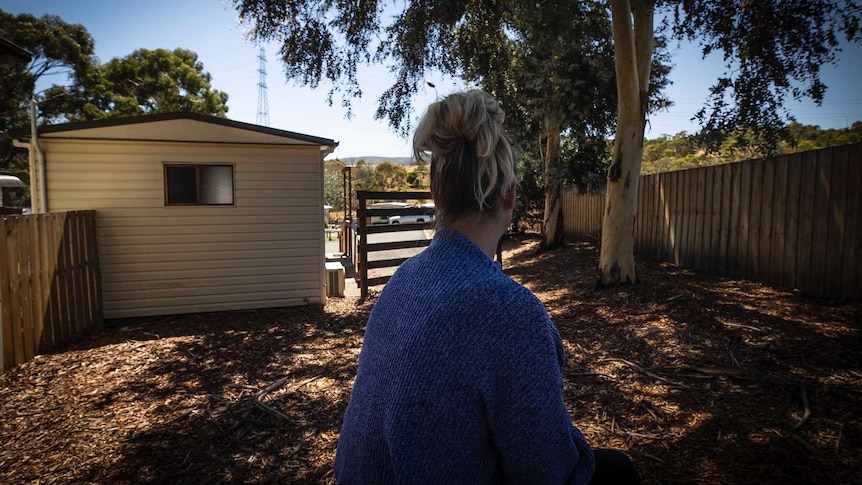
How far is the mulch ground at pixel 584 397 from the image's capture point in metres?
3.01

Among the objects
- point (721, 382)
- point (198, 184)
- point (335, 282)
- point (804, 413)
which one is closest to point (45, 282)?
point (198, 184)

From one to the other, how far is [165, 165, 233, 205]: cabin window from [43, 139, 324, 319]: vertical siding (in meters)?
0.13

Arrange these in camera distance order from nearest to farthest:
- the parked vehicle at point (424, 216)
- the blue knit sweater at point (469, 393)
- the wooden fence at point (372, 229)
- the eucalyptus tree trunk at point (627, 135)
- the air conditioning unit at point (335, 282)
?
the blue knit sweater at point (469, 393) < the parked vehicle at point (424, 216) < the eucalyptus tree trunk at point (627, 135) < the wooden fence at point (372, 229) < the air conditioning unit at point (335, 282)

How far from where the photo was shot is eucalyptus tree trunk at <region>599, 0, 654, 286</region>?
658 centimetres

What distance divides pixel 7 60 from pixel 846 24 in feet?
29.3

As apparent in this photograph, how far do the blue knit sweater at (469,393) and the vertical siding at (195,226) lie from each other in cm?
791

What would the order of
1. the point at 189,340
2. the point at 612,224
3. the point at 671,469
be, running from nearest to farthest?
the point at 671,469
the point at 189,340
the point at 612,224

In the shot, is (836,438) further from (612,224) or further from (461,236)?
(612,224)

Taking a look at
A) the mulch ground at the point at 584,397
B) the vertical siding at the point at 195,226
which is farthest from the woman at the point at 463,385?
the vertical siding at the point at 195,226

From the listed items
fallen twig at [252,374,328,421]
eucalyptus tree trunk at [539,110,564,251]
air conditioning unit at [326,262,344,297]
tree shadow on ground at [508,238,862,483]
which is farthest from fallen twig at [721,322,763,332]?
eucalyptus tree trunk at [539,110,564,251]

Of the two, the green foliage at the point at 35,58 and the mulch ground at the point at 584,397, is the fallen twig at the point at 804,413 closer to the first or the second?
the mulch ground at the point at 584,397

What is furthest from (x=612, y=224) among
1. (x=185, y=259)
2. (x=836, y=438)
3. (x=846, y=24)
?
(x=185, y=259)

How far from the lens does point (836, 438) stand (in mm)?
2879

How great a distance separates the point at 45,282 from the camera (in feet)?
18.9
